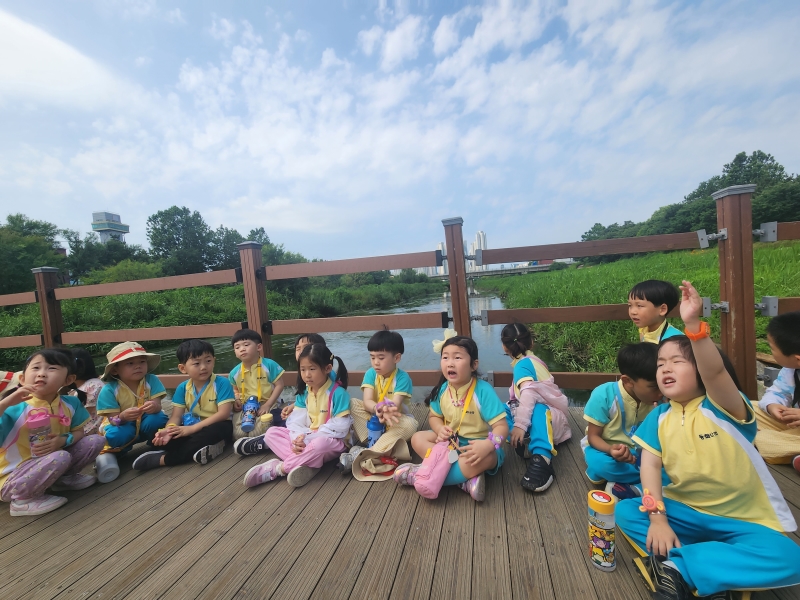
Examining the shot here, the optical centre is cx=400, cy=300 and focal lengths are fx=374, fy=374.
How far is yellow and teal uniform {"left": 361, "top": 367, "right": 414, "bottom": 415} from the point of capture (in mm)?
2338

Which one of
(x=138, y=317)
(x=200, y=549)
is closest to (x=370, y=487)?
(x=200, y=549)

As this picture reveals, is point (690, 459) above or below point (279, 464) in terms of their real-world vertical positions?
above

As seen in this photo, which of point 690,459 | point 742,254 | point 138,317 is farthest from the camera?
point 138,317

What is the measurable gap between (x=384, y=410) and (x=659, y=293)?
167cm

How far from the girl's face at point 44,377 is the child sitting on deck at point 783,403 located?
144 inches

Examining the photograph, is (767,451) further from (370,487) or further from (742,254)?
(370,487)

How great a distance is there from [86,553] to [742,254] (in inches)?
151

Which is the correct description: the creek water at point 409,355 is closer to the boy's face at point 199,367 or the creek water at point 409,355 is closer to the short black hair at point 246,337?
the short black hair at point 246,337

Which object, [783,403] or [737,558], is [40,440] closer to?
A: [737,558]

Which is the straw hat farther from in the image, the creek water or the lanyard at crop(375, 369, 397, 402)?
the creek water

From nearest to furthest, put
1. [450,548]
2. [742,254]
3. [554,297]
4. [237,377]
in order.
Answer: [450,548] < [742,254] < [237,377] < [554,297]

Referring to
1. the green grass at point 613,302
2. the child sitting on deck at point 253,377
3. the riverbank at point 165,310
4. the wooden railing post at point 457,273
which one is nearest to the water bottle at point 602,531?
the wooden railing post at point 457,273

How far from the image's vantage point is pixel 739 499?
1203 mm

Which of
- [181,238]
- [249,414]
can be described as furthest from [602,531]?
[181,238]
